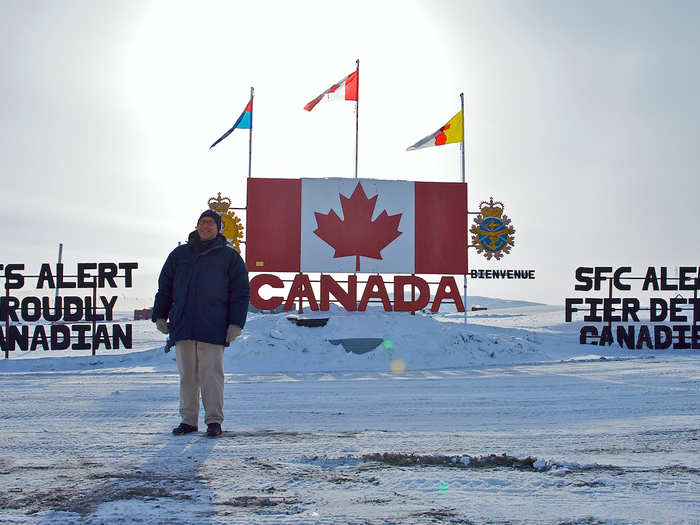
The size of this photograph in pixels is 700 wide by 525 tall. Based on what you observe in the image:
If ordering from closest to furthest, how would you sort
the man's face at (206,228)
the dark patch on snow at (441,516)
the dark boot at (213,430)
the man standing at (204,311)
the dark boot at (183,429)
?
the dark patch on snow at (441,516)
the dark boot at (213,430)
the dark boot at (183,429)
the man standing at (204,311)
the man's face at (206,228)

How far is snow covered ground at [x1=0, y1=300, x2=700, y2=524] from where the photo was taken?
2576 millimetres

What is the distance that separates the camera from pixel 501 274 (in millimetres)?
18562

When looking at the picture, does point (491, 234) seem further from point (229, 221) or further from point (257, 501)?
point (257, 501)

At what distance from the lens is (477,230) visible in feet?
61.5

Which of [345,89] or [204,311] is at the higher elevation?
[345,89]

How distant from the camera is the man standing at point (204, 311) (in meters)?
4.54

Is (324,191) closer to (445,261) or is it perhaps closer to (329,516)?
(445,261)

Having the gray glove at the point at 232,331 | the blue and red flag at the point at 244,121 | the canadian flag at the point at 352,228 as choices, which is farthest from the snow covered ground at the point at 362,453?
the blue and red flag at the point at 244,121

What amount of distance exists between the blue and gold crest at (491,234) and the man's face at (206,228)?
49.1ft

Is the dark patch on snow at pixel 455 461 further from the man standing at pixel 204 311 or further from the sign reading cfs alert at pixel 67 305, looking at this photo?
the sign reading cfs alert at pixel 67 305

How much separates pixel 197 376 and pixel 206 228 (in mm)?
1201

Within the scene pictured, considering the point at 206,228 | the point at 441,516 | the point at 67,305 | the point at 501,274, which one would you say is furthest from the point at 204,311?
the point at 501,274

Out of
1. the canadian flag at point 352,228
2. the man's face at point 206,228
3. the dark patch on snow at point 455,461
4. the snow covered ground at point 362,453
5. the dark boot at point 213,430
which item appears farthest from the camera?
the canadian flag at point 352,228

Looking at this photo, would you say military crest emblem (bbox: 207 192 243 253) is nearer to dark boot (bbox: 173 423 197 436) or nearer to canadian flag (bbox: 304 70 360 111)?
canadian flag (bbox: 304 70 360 111)
